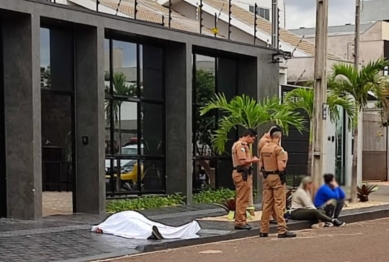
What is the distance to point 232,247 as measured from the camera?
11.3 meters

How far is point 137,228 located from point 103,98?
4.27 metres

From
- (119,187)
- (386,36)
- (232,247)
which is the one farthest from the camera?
(386,36)

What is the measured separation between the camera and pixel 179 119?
1767 centimetres

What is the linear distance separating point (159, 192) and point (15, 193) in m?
4.78

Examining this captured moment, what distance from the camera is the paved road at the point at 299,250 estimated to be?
994 centimetres

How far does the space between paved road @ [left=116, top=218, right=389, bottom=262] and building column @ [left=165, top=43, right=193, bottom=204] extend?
17.0 feet

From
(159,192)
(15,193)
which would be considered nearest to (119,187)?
(159,192)

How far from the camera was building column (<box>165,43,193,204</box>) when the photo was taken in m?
17.6

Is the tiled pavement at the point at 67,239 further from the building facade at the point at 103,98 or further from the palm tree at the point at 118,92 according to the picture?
the palm tree at the point at 118,92

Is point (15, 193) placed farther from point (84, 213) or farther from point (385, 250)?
point (385, 250)

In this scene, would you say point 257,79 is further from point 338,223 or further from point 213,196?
point 338,223

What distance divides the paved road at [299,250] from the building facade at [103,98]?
4.35 m

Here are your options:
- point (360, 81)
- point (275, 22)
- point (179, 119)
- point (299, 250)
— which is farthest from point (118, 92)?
point (299, 250)

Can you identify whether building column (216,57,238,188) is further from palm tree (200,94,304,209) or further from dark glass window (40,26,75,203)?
dark glass window (40,26,75,203)
